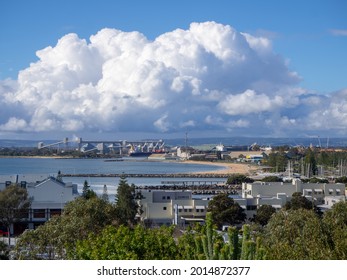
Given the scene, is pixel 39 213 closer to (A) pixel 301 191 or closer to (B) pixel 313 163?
(A) pixel 301 191

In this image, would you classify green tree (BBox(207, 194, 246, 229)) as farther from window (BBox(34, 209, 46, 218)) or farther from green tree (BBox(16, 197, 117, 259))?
green tree (BBox(16, 197, 117, 259))

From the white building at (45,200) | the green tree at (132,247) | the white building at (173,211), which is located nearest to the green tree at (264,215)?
the white building at (173,211)

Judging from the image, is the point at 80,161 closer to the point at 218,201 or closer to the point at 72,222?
the point at 218,201

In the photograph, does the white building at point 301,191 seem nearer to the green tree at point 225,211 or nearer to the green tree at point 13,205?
the green tree at point 225,211

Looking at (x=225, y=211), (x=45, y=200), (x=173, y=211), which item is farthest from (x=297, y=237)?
(x=45, y=200)

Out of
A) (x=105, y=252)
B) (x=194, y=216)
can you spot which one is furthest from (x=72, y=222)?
(x=194, y=216)
